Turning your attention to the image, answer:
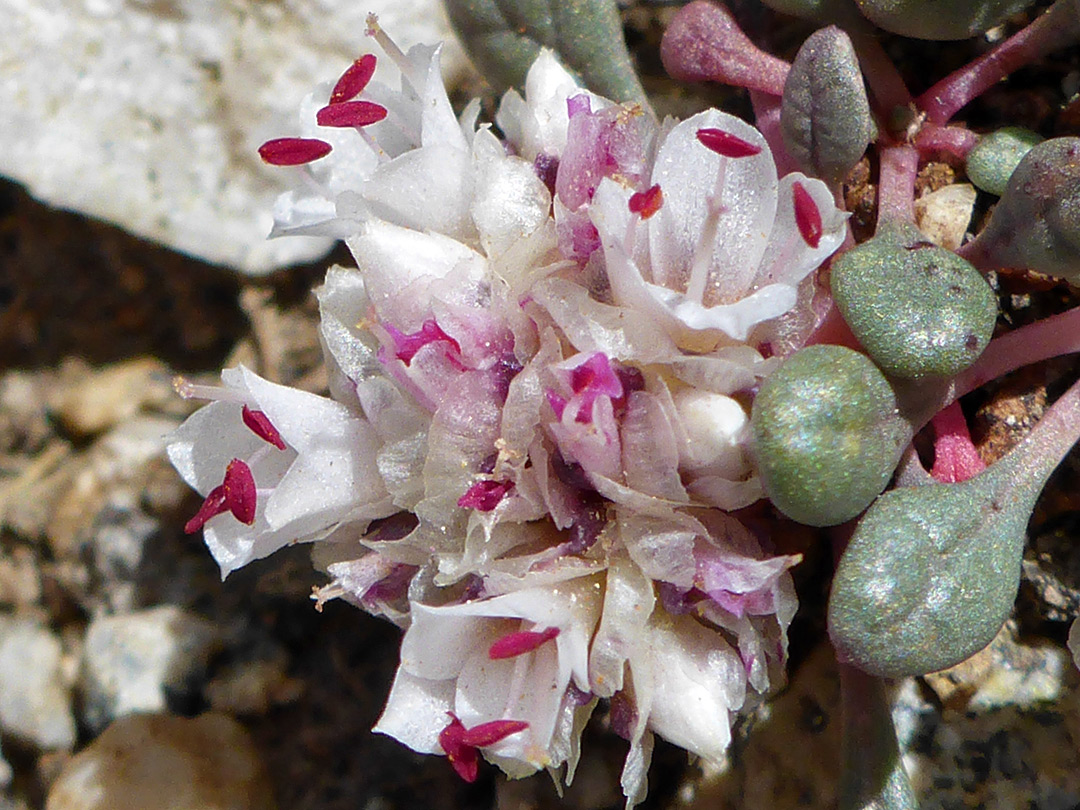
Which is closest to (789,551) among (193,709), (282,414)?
(282,414)

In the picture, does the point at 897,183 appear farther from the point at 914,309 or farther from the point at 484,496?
the point at 484,496

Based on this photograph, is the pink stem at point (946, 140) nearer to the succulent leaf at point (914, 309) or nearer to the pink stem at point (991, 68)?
the pink stem at point (991, 68)

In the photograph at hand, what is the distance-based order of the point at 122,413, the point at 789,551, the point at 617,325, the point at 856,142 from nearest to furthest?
the point at 617,325
the point at 856,142
the point at 789,551
the point at 122,413

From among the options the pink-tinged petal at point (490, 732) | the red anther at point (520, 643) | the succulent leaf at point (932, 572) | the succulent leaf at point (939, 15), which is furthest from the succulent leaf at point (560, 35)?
the pink-tinged petal at point (490, 732)

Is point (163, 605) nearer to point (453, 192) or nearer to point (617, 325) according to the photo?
point (453, 192)

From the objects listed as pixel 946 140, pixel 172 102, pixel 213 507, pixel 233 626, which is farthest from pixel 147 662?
pixel 946 140

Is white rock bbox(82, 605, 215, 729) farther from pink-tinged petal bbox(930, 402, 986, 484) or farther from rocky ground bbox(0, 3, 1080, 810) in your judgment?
pink-tinged petal bbox(930, 402, 986, 484)

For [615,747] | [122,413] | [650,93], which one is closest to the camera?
[615,747]
